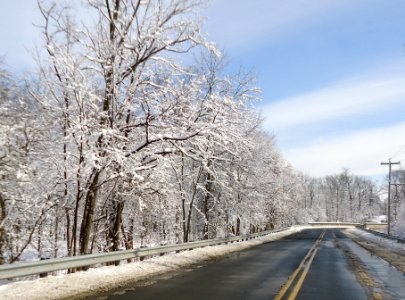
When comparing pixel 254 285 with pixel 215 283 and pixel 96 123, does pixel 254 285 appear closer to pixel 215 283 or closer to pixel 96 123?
pixel 215 283

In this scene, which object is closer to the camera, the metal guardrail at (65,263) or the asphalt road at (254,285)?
the metal guardrail at (65,263)

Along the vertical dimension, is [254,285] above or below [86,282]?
below

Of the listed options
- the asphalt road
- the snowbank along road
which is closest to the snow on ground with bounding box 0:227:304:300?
the snowbank along road

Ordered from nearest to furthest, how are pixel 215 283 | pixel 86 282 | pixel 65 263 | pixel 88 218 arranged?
pixel 86 282, pixel 65 263, pixel 215 283, pixel 88 218

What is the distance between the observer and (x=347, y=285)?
11.6 metres

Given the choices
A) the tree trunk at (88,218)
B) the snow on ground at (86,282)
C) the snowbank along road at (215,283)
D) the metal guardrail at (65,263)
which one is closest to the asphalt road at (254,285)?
the snowbank along road at (215,283)

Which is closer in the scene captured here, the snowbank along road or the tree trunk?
the snowbank along road

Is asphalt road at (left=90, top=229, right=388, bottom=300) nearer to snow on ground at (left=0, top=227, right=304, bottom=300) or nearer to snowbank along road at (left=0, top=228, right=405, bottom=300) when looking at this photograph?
snowbank along road at (left=0, top=228, right=405, bottom=300)

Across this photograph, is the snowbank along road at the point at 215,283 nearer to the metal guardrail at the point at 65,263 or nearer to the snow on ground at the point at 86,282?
the snow on ground at the point at 86,282

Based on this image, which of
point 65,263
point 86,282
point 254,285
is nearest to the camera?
point 86,282

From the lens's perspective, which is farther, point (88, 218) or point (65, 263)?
point (88, 218)

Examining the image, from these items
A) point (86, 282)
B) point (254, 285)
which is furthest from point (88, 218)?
point (254, 285)

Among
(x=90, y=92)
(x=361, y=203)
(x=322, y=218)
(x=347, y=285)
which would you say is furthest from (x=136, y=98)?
(x=361, y=203)

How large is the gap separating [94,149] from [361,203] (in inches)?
6126
